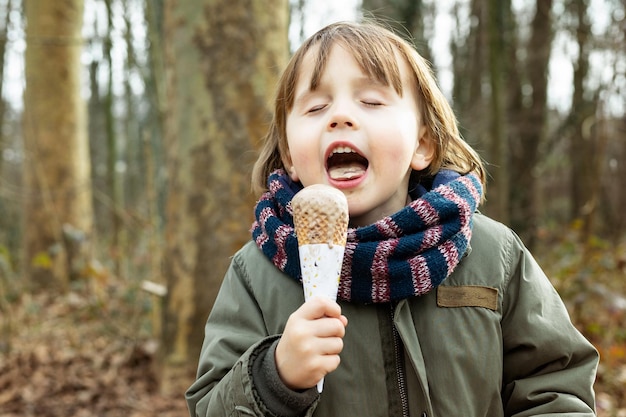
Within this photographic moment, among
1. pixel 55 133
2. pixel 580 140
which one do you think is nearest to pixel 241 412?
pixel 55 133

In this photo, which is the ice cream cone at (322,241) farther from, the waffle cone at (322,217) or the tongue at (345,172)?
the tongue at (345,172)

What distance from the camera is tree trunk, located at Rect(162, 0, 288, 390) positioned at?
11.7 feet

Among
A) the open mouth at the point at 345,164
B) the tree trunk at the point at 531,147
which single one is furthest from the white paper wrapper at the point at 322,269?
the tree trunk at the point at 531,147

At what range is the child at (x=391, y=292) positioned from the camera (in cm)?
159

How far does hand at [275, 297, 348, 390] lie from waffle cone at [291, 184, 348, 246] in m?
0.14

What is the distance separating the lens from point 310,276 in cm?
139

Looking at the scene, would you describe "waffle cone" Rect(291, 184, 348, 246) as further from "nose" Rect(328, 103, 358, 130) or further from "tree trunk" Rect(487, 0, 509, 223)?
"tree trunk" Rect(487, 0, 509, 223)

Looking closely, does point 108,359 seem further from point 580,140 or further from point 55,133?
point 580,140

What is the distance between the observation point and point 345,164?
1703 millimetres

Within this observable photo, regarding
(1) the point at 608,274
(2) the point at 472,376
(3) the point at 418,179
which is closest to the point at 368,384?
(2) the point at 472,376

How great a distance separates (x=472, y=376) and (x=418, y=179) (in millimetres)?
647

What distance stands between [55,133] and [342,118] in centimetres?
759

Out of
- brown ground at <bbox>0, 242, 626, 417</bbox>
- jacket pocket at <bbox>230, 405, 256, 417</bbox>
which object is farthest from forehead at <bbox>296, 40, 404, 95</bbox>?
brown ground at <bbox>0, 242, 626, 417</bbox>

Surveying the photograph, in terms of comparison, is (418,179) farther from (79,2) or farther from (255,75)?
(79,2)
